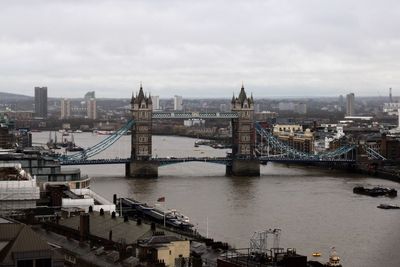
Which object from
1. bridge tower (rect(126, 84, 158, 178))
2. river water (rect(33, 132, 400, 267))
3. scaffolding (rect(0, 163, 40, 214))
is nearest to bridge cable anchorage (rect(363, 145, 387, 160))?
river water (rect(33, 132, 400, 267))

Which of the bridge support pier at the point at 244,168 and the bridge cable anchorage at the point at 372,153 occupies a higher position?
the bridge cable anchorage at the point at 372,153

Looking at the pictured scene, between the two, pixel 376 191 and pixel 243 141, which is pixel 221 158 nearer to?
pixel 243 141

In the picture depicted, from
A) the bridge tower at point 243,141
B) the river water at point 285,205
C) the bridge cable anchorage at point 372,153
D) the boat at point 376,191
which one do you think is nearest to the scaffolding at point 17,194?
the river water at point 285,205

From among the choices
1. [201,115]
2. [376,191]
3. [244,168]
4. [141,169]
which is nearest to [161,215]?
[376,191]

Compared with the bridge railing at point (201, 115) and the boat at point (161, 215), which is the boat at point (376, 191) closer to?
the boat at point (161, 215)

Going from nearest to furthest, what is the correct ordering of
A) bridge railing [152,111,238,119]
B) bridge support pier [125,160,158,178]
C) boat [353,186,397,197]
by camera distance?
boat [353,186,397,197] → bridge support pier [125,160,158,178] → bridge railing [152,111,238,119]

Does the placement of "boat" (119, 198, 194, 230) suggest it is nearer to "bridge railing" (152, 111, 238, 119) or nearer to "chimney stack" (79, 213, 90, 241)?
"chimney stack" (79, 213, 90, 241)
